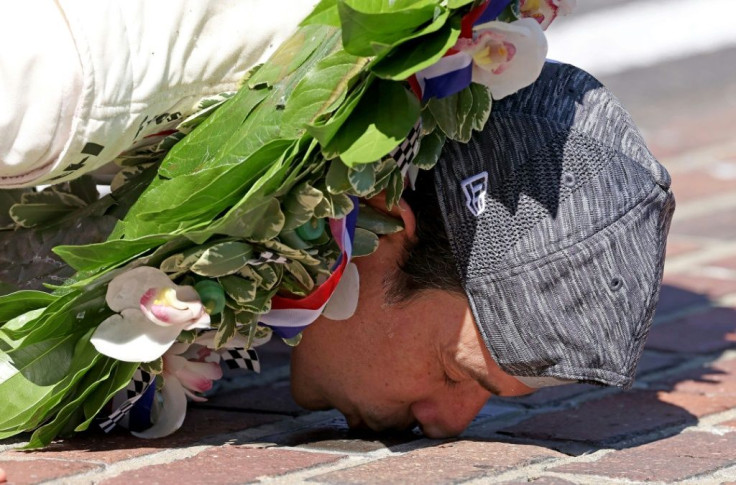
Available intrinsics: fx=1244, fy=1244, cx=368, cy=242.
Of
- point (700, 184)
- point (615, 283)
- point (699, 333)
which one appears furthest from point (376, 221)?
point (700, 184)

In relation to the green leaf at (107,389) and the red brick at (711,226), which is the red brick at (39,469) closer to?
the green leaf at (107,389)

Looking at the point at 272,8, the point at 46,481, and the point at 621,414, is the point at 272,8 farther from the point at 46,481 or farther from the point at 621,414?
the point at 621,414

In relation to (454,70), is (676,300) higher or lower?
lower

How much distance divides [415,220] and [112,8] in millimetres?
554

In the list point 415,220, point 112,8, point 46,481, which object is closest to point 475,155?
point 415,220

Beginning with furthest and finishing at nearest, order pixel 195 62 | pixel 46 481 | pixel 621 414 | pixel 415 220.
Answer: pixel 621 414 → pixel 415 220 → pixel 195 62 → pixel 46 481

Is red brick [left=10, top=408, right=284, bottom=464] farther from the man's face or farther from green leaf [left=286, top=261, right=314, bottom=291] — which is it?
green leaf [left=286, top=261, right=314, bottom=291]

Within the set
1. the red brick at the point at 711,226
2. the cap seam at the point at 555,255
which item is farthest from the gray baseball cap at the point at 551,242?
the red brick at the point at 711,226

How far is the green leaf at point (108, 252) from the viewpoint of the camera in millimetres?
1658

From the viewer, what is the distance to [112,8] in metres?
1.71

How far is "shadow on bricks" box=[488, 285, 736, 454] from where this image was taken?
2066 millimetres

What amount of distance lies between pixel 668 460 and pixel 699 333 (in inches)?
35.7

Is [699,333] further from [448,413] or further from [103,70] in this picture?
[103,70]

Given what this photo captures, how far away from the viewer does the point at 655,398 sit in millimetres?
2301
